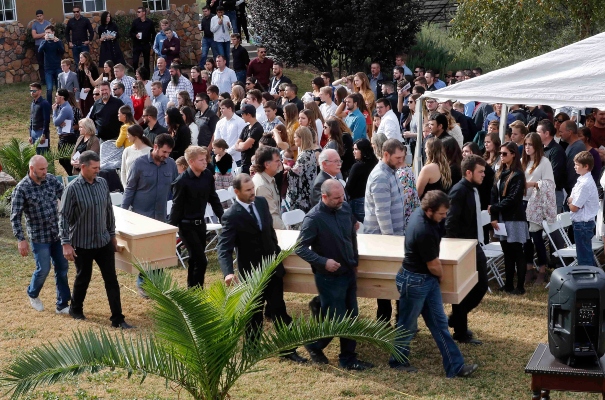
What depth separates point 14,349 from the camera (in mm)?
9055

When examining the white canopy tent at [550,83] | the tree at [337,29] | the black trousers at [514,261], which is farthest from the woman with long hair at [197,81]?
the black trousers at [514,261]

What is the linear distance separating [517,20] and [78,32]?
35.5ft

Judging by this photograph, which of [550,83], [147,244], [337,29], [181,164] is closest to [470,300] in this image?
[550,83]

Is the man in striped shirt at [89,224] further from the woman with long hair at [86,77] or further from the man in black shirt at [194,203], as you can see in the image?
the woman with long hair at [86,77]

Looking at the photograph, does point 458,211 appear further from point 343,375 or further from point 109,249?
point 109,249

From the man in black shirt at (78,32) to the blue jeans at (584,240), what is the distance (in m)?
15.9

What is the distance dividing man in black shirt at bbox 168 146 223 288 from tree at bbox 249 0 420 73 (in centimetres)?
1328

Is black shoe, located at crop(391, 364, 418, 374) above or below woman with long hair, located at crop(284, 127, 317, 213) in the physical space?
below

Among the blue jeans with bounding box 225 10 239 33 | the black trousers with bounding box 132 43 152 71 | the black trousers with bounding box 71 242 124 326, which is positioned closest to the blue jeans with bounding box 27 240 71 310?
the black trousers with bounding box 71 242 124 326

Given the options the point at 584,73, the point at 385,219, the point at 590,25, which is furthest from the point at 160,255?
the point at 590,25

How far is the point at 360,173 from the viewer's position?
33.9 ft

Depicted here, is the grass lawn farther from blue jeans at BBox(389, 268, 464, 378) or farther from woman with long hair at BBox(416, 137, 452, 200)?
woman with long hair at BBox(416, 137, 452, 200)

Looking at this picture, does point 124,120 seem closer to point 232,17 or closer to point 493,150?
point 493,150

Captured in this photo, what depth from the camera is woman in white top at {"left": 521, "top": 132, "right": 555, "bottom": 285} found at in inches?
416
